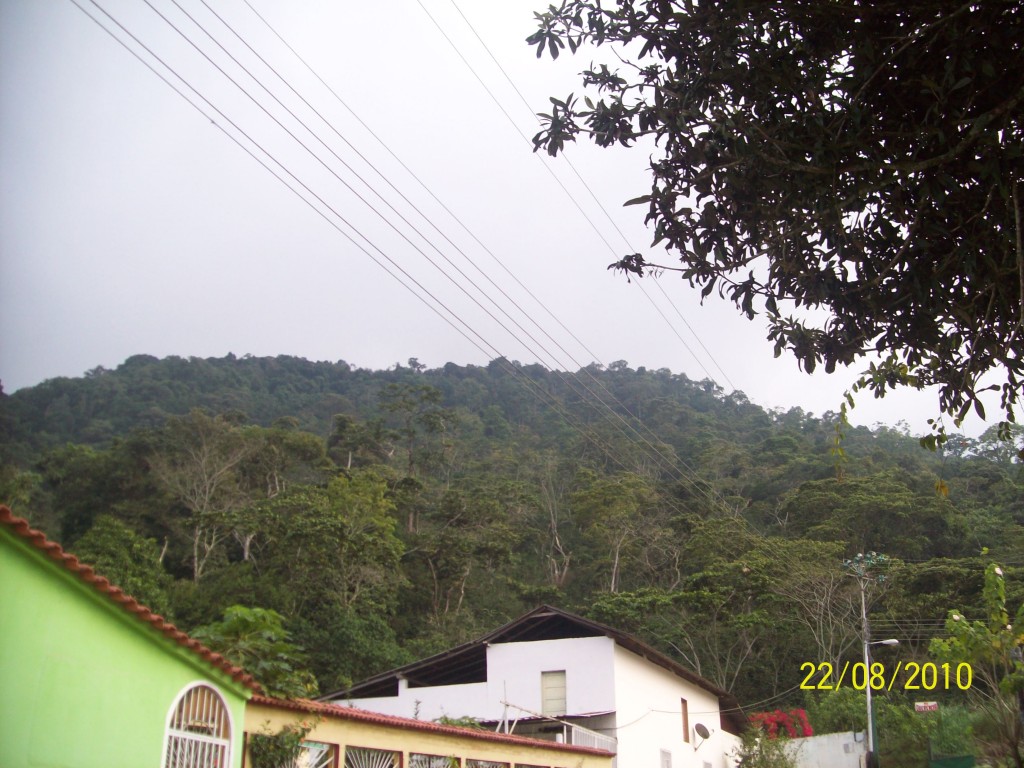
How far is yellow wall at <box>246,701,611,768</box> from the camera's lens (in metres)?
8.84

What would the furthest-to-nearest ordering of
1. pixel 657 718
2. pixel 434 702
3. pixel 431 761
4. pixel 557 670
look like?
pixel 657 718 → pixel 434 702 → pixel 557 670 → pixel 431 761

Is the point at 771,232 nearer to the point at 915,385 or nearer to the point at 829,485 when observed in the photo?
the point at 915,385

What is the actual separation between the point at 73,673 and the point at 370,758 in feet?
16.8

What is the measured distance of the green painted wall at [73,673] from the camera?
575 cm

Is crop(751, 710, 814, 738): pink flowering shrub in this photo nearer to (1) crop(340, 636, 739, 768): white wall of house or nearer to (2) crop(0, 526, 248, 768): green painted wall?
(1) crop(340, 636, 739, 768): white wall of house

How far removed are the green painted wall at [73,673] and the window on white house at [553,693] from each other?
1473cm

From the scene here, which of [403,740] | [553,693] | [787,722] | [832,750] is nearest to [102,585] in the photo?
[403,740]

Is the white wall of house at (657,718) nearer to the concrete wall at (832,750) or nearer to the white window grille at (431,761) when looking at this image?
the concrete wall at (832,750)

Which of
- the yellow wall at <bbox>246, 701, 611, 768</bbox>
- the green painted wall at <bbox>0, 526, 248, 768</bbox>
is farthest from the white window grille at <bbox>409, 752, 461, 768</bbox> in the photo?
the green painted wall at <bbox>0, 526, 248, 768</bbox>

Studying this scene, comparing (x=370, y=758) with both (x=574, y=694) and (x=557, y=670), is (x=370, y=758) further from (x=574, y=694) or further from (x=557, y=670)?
(x=557, y=670)

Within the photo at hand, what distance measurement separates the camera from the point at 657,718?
22469 mm

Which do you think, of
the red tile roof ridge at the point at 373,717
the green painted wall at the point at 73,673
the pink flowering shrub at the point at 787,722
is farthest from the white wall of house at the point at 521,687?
the green painted wall at the point at 73,673

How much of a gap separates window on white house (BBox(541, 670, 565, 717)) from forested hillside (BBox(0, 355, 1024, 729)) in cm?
758

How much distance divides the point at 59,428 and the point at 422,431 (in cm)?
1810
